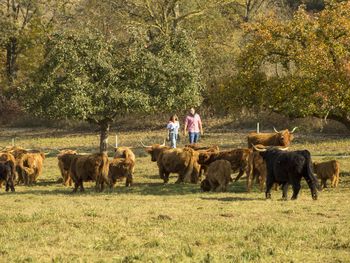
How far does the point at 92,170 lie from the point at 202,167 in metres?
4.10

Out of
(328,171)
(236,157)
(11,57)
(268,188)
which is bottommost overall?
(268,188)

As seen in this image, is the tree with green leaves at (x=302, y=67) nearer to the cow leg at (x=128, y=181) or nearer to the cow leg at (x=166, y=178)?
the cow leg at (x=166, y=178)

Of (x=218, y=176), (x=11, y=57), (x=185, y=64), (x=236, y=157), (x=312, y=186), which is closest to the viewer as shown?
(x=312, y=186)

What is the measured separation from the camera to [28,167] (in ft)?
78.2

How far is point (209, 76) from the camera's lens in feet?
164

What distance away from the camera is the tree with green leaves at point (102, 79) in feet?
103

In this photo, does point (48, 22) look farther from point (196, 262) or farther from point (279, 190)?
point (196, 262)

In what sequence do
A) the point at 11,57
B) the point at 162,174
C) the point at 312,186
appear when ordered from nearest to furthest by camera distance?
the point at 312,186 → the point at 162,174 → the point at 11,57

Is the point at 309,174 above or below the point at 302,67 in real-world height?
below

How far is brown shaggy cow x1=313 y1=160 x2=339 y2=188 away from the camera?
68.6 feet

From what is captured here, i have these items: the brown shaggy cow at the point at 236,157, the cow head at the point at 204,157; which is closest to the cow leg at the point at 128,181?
the cow head at the point at 204,157

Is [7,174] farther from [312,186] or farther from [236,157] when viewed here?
[312,186]

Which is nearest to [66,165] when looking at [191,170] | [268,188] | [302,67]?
[191,170]

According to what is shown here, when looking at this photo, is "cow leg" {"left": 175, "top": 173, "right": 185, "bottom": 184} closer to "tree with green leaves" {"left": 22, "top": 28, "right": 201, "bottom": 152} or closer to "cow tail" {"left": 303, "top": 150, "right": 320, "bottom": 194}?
"cow tail" {"left": 303, "top": 150, "right": 320, "bottom": 194}
